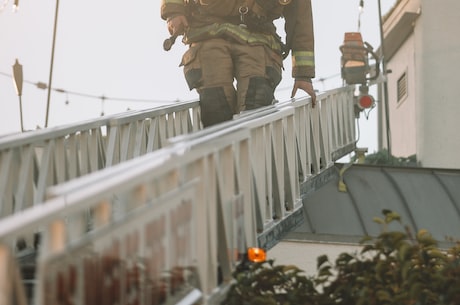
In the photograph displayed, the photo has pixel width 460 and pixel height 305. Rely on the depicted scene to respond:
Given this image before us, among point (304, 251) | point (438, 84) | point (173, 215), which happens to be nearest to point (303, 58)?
point (173, 215)

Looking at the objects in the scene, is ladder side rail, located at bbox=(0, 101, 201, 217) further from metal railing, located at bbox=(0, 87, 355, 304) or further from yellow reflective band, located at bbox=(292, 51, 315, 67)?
yellow reflective band, located at bbox=(292, 51, 315, 67)

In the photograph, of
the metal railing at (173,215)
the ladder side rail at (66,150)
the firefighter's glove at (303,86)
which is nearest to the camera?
the metal railing at (173,215)

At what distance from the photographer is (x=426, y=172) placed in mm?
21719

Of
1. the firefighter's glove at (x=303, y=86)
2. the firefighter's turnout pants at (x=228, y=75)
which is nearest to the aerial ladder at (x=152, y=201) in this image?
the firefighter's glove at (x=303, y=86)

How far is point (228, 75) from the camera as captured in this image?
12.0 m

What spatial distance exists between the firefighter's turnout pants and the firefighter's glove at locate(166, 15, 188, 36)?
16 cm

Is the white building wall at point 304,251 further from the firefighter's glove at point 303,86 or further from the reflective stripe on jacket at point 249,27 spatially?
the reflective stripe on jacket at point 249,27

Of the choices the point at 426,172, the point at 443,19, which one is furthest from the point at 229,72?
the point at 443,19

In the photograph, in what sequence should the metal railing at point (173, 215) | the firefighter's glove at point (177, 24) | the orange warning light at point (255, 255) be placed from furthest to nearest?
1. the firefighter's glove at point (177, 24)
2. the orange warning light at point (255, 255)
3. the metal railing at point (173, 215)

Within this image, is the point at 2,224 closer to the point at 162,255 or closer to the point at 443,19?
the point at 162,255

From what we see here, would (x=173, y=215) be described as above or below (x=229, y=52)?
below

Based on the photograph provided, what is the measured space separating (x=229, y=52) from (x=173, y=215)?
4.84 m

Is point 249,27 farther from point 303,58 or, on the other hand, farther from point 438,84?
point 438,84

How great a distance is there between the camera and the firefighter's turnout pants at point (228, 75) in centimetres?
1184
